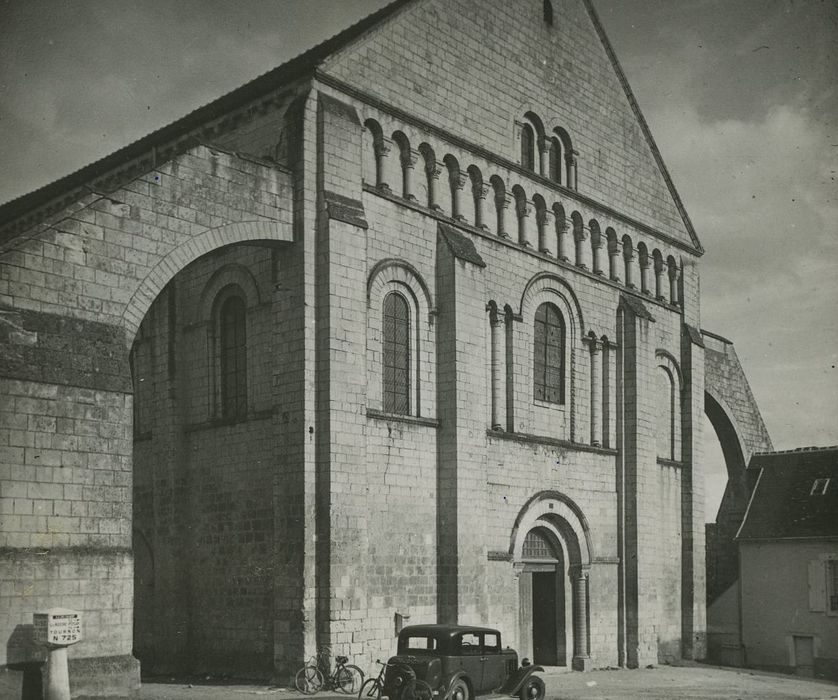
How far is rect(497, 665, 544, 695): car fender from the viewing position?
17469mm

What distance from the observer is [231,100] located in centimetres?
2203

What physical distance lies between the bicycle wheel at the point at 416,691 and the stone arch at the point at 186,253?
21.8ft

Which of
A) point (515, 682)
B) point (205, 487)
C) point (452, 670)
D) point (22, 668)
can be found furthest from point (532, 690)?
point (22, 668)

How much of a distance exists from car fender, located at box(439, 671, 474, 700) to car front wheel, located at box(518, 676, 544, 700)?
3.96ft

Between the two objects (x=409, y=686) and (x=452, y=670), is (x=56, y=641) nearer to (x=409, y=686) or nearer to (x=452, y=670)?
(x=409, y=686)

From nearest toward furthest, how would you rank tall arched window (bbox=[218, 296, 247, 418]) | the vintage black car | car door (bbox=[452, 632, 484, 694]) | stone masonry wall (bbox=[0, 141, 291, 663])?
stone masonry wall (bbox=[0, 141, 291, 663]), the vintage black car, car door (bbox=[452, 632, 484, 694]), tall arched window (bbox=[218, 296, 247, 418])

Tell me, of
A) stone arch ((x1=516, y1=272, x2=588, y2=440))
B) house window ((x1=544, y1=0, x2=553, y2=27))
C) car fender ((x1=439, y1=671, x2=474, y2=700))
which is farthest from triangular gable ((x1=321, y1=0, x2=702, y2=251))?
car fender ((x1=439, y1=671, x2=474, y2=700))

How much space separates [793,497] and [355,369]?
58.8 feet

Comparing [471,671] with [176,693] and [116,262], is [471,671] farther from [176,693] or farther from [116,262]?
[116,262]

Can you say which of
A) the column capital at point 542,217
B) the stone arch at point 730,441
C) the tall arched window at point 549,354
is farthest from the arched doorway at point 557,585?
the stone arch at point 730,441

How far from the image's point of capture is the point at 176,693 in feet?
59.5

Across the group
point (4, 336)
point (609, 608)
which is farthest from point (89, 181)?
point (609, 608)

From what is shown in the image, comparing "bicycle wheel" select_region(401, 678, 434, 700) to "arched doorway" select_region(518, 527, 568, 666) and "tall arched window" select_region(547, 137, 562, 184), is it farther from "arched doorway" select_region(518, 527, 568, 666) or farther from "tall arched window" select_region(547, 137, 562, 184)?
"tall arched window" select_region(547, 137, 562, 184)

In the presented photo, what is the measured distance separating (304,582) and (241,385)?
15.2 ft
